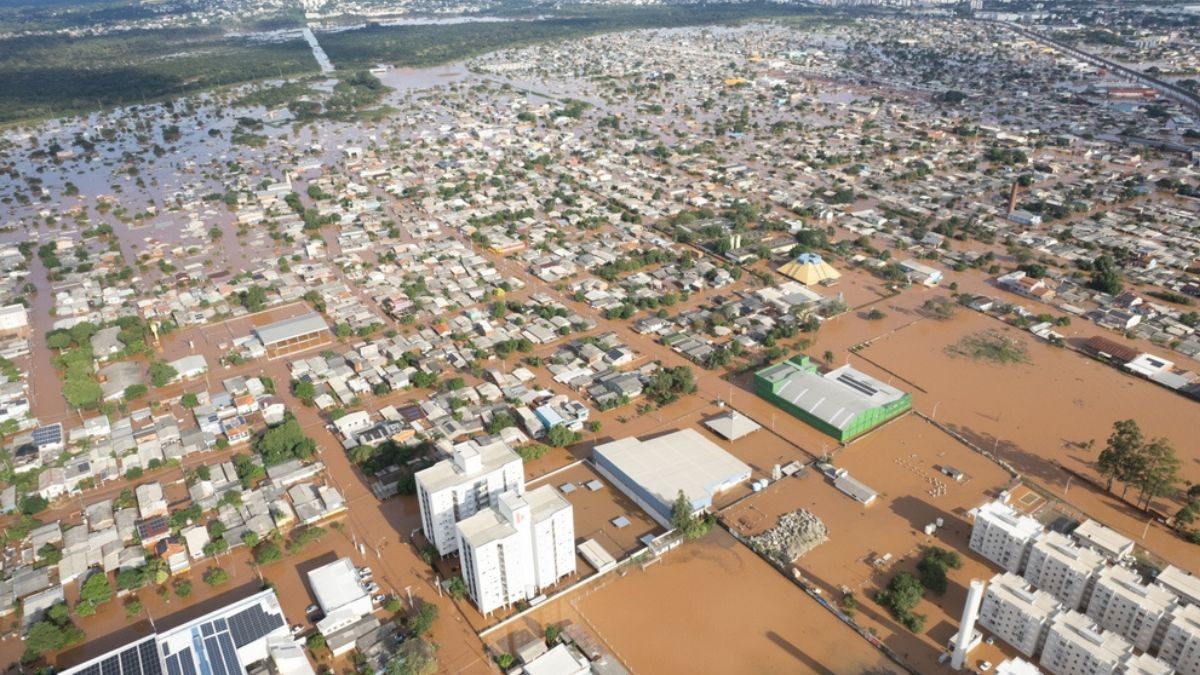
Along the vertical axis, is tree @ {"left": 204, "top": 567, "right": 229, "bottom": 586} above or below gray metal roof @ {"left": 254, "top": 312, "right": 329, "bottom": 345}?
below

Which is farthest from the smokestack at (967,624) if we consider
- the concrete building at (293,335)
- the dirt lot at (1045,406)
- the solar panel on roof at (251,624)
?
the concrete building at (293,335)

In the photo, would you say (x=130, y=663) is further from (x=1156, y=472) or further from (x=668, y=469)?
(x=1156, y=472)

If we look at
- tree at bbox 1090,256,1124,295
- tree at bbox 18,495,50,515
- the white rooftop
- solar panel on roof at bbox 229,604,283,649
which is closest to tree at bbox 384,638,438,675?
the white rooftop

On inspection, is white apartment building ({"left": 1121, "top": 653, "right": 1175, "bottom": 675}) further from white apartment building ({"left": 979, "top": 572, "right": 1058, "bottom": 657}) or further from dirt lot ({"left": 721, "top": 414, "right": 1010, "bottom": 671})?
dirt lot ({"left": 721, "top": 414, "right": 1010, "bottom": 671})

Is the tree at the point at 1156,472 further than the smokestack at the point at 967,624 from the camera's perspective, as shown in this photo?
Yes

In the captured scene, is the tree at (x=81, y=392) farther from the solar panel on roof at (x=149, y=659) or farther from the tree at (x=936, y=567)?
the tree at (x=936, y=567)

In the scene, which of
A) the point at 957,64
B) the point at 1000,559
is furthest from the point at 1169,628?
the point at 957,64
